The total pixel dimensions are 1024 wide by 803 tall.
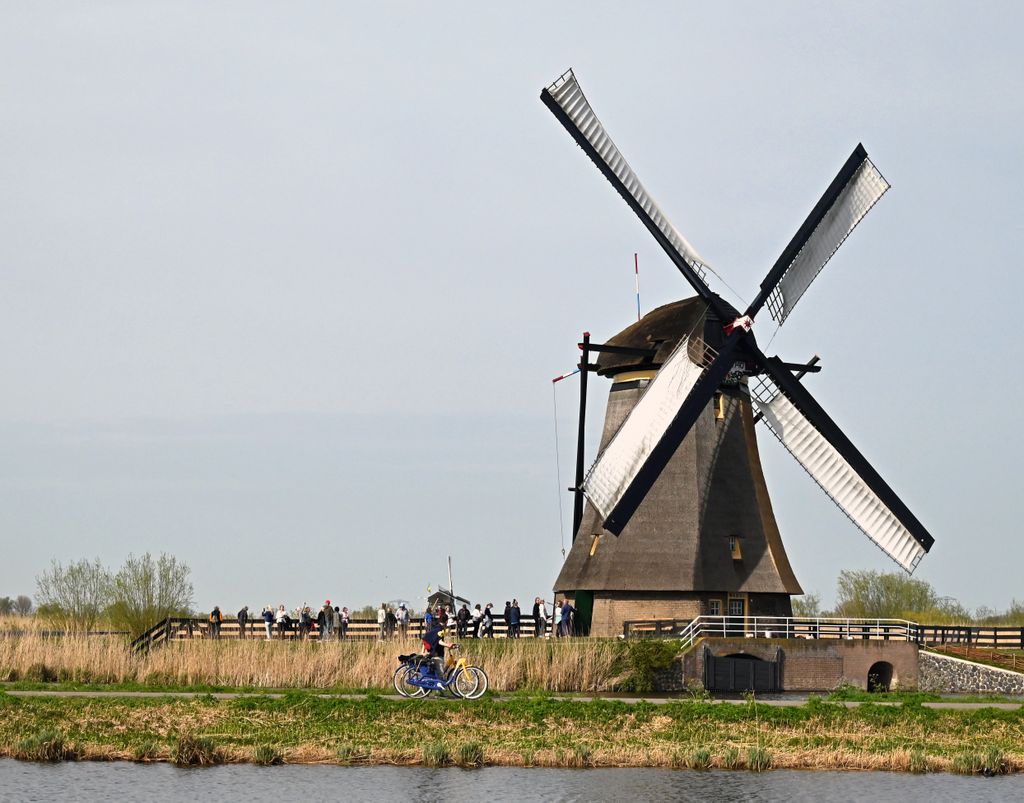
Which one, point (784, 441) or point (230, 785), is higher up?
point (784, 441)

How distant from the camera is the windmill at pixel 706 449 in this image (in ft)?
116

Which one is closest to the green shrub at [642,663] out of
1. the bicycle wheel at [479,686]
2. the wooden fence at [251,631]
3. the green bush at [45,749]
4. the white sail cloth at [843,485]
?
the wooden fence at [251,631]

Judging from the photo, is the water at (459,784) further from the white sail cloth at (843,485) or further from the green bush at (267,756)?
the white sail cloth at (843,485)

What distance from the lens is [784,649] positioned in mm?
34906

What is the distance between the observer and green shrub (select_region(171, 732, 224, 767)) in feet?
67.3

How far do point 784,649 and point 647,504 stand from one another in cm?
475

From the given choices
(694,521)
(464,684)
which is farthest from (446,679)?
(694,521)

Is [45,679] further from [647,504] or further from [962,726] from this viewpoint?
[962,726]

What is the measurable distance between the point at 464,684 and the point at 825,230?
55.6 feet

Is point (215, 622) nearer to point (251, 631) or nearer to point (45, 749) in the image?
point (251, 631)

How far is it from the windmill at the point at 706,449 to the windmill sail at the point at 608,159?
33 mm

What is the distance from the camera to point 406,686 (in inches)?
1031

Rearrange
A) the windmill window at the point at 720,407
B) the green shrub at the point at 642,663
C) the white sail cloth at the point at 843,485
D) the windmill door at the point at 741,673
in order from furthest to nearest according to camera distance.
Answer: the windmill window at the point at 720,407, the white sail cloth at the point at 843,485, the windmill door at the point at 741,673, the green shrub at the point at 642,663

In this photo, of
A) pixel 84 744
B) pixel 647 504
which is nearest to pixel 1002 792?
pixel 84 744
